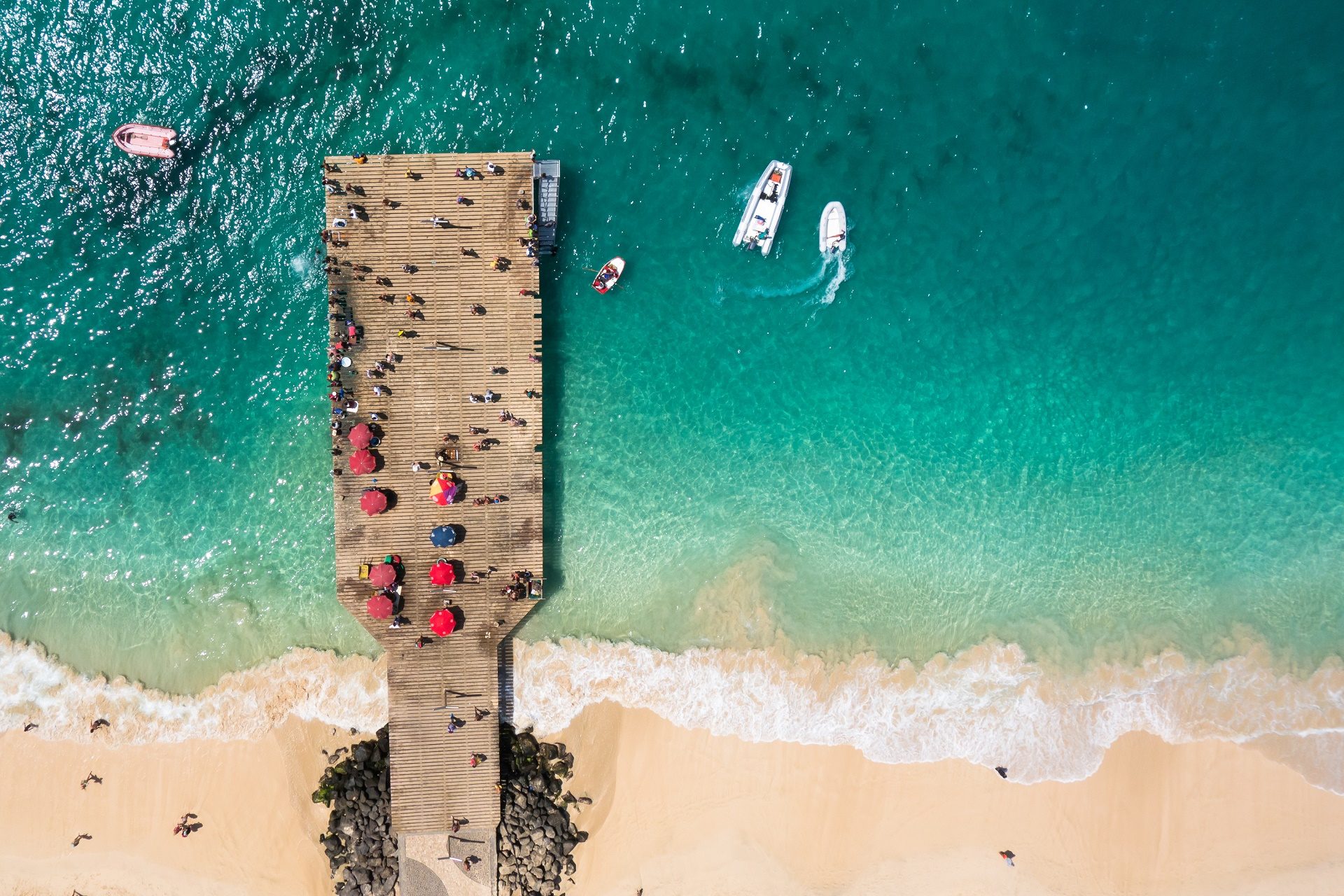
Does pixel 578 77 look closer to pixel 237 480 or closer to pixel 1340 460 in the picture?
pixel 237 480

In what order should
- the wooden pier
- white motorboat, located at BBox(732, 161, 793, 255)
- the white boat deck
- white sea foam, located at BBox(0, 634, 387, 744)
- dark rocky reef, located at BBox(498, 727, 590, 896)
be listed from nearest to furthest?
the wooden pier → the white boat deck → dark rocky reef, located at BBox(498, 727, 590, 896) → white sea foam, located at BBox(0, 634, 387, 744) → white motorboat, located at BBox(732, 161, 793, 255)

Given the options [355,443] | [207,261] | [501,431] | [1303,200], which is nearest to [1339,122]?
[1303,200]

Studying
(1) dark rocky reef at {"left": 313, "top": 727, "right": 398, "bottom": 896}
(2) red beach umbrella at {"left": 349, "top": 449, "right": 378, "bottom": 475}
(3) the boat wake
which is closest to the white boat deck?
(2) red beach umbrella at {"left": 349, "top": 449, "right": 378, "bottom": 475}

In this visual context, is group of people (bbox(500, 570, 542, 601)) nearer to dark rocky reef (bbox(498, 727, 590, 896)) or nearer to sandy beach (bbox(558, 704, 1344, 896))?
sandy beach (bbox(558, 704, 1344, 896))

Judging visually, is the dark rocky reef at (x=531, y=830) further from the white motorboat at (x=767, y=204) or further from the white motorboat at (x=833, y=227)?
the white motorboat at (x=833, y=227)

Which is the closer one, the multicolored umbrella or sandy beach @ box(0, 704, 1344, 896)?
the multicolored umbrella

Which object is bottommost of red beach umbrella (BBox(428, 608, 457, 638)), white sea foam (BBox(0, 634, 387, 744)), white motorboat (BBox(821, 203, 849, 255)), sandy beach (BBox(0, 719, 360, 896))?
sandy beach (BBox(0, 719, 360, 896))

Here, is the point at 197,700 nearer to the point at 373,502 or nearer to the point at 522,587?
the point at 373,502
